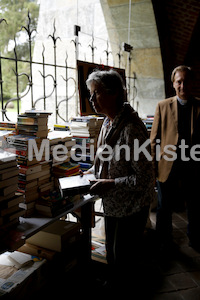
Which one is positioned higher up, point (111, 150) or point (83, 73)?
point (83, 73)

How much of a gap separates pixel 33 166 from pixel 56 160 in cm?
28

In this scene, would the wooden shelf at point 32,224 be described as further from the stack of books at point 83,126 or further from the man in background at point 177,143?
the man in background at point 177,143


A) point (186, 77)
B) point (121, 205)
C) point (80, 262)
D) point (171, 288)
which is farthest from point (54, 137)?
point (171, 288)


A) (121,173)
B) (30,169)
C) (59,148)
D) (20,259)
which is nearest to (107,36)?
(59,148)

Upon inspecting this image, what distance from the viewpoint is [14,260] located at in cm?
194

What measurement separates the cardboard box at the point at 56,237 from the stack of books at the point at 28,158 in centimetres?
36

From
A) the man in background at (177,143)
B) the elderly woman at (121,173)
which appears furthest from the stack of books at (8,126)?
the man in background at (177,143)

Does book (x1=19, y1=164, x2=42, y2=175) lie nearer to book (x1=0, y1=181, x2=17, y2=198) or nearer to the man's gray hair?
book (x1=0, y1=181, x2=17, y2=198)

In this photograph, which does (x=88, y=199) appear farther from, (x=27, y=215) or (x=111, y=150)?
(x=111, y=150)

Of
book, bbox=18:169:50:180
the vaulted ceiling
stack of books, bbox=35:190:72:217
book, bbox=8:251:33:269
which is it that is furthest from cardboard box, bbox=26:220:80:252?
the vaulted ceiling

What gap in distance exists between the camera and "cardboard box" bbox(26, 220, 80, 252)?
7.05ft

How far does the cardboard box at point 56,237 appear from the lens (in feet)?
7.05

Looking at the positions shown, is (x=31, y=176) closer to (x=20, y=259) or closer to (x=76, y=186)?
(x=76, y=186)

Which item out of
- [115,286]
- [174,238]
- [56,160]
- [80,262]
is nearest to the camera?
[115,286]
